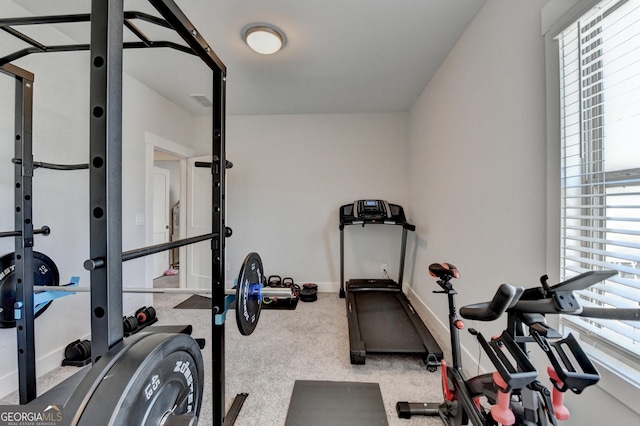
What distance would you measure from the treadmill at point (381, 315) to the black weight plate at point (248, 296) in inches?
40.2

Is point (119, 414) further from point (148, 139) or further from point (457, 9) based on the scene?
point (148, 139)

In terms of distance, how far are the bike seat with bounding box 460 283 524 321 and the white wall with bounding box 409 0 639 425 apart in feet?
2.45

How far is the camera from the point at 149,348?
0.66 metres

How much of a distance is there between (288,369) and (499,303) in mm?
1774

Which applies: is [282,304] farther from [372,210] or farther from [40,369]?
[40,369]

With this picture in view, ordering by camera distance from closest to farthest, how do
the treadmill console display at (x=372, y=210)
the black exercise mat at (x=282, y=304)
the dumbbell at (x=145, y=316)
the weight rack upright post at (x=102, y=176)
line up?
the weight rack upright post at (x=102, y=176) < the dumbbell at (x=145, y=316) < the black exercise mat at (x=282, y=304) < the treadmill console display at (x=372, y=210)

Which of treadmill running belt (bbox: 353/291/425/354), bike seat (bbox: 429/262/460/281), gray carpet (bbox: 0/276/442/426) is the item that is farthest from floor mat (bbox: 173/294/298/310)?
bike seat (bbox: 429/262/460/281)

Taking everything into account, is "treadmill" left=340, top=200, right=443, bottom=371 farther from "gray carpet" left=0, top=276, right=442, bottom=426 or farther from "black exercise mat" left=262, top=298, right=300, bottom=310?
"black exercise mat" left=262, top=298, right=300, bottom=310

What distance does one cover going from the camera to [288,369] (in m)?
1.97

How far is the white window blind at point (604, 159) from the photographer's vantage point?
36.8 inches

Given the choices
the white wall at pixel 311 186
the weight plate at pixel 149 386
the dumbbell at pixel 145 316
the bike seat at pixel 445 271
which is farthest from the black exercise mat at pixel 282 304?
the weight plate at pixel 149 386

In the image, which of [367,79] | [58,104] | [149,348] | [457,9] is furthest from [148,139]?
[457,9]

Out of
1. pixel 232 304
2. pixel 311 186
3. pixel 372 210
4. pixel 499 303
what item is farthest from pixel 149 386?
pixel 311 186

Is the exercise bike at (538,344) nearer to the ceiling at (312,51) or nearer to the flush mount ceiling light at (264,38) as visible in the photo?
the ceiling at (312,51)
